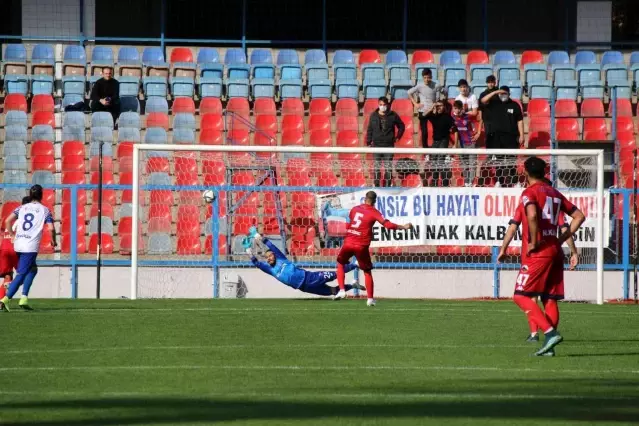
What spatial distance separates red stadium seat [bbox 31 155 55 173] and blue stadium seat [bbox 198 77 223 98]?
3.60 metres

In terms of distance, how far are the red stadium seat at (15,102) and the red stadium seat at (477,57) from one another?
32.2ft

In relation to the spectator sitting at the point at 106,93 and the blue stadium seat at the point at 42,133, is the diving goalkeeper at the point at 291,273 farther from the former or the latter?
the blue stadium seat at the point at 42,133

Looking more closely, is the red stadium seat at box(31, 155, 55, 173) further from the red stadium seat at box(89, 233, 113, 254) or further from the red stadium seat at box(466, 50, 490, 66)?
the red stadium seat at box(466, 50, 490, 66)

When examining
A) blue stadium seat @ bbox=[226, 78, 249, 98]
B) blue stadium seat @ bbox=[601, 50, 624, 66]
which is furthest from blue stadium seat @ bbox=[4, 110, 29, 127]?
blue stadium seat @ bbox=[601, 50, 624, 66]

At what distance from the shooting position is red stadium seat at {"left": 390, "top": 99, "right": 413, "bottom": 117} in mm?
26172

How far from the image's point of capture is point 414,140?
2572 cm

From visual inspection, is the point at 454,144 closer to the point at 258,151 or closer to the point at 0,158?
the point at 258,151

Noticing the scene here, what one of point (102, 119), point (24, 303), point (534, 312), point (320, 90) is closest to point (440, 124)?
point (320, 90)

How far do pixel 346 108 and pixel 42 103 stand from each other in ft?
20.2

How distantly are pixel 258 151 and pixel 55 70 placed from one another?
24.6ft

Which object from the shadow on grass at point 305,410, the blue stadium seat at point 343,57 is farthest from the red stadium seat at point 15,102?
the shadow on grass at point 305,410

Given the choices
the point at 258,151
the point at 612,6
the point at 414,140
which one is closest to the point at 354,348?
the point at 258,151

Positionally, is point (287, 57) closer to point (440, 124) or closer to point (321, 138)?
point (321, 138)

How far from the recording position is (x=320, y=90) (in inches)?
1040
